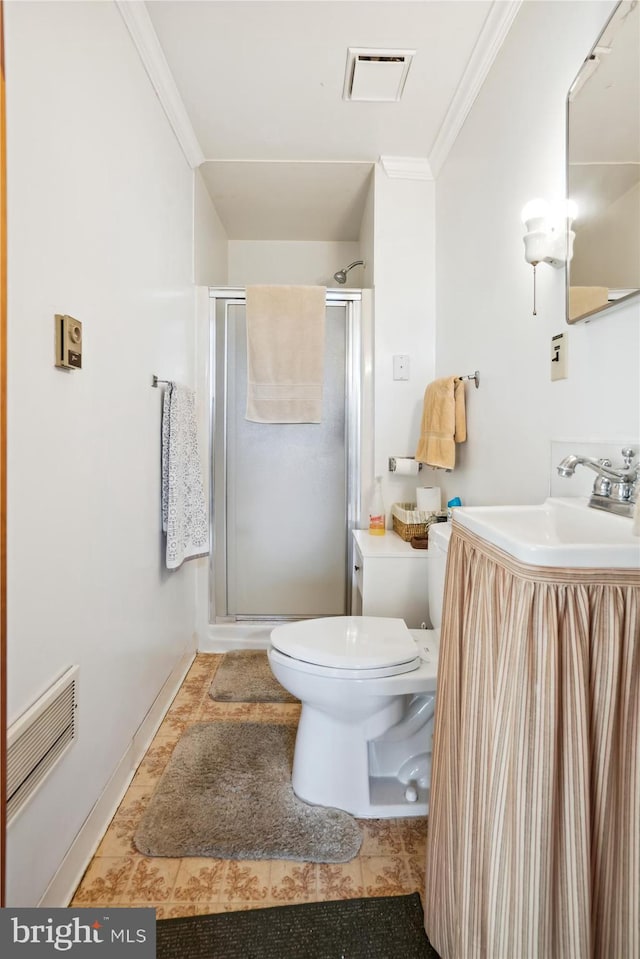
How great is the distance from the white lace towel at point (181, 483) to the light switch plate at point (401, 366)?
3.21 ft

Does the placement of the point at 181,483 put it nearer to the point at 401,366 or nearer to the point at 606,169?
the point at 401,366

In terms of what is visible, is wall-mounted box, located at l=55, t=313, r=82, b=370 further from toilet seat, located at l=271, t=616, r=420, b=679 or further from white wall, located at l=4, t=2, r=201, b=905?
toilet seat, located at l=271, t=616, r=420, b=679

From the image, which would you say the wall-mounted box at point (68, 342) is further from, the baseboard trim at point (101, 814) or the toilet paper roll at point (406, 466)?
the toilet paper roll at point (406, 466)

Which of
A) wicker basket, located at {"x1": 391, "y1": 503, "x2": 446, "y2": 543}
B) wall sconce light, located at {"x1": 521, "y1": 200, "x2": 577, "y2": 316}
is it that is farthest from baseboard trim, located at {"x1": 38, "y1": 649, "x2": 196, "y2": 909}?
wall sconce light, located at {"x1": 521, "y1": 200, "x2": 577, "y2": 316}

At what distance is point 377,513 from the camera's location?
233 cm

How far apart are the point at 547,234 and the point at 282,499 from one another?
1.67 meters

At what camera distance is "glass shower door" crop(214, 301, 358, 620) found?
2.43 metres

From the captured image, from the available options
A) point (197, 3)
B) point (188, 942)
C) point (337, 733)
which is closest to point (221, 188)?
point (197, 3)

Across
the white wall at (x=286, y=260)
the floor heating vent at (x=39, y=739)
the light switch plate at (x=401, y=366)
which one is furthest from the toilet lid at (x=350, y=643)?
the white wall at (x=286, y=260)

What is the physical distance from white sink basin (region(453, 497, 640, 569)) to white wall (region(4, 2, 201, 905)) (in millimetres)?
867

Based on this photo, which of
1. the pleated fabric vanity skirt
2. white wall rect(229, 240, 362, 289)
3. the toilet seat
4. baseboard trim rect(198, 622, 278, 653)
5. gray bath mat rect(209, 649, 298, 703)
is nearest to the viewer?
the pleated fabric vanity skirt

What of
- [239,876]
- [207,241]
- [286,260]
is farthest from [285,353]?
[239,876]

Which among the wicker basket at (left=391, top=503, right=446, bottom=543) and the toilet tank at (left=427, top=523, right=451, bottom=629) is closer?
the toilet tank at (left=427, top=523, right=451, bottom=629)

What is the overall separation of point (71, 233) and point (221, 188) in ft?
5.48
